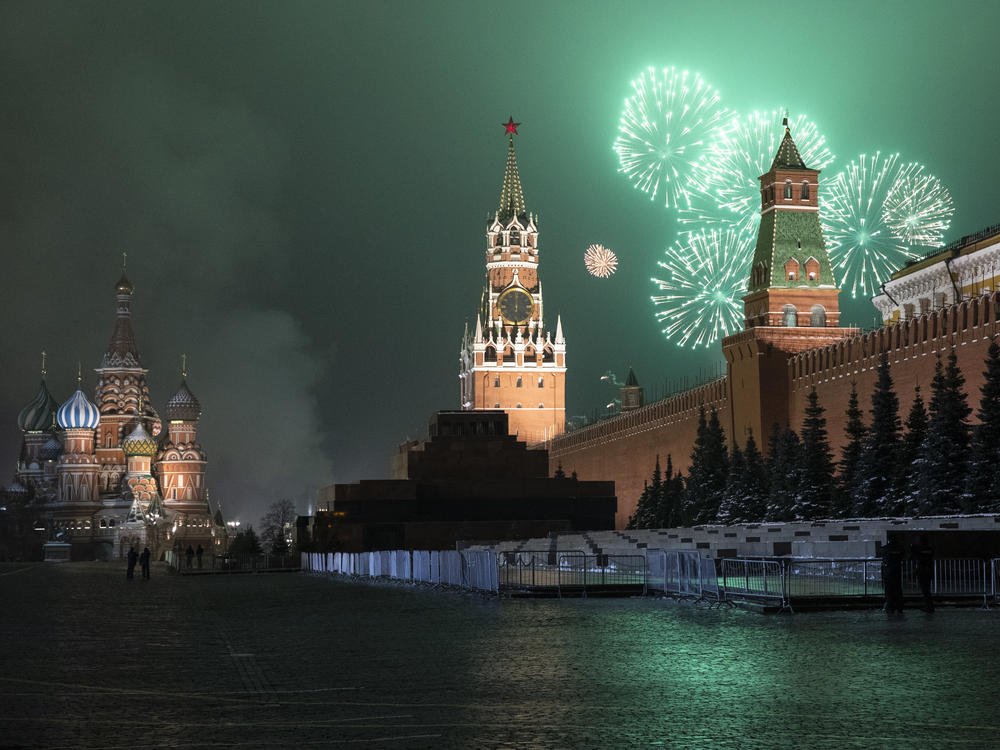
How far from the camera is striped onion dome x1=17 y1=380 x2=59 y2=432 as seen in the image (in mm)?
94000

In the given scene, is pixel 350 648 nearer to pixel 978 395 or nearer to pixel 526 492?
pixel 978 395

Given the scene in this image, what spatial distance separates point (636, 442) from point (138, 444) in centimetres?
4552

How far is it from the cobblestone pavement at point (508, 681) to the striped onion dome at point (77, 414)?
78.0 metres

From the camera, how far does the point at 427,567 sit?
19.7 m

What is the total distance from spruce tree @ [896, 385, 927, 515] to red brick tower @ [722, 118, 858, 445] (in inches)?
469

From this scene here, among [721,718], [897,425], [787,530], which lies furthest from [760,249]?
[721,718]

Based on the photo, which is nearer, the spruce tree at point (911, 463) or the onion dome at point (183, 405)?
the spruce tree at point (911, 463)

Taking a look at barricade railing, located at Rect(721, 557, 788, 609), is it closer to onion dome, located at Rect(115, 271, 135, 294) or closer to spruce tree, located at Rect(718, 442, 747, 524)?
spruce tree, located at Rect(718, 442, 747, 524)

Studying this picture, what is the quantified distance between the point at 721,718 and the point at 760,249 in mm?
32297

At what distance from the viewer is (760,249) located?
37.2 m

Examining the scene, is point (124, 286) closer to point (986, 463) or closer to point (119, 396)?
point (119, 396)

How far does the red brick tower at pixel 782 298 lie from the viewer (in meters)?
36.1

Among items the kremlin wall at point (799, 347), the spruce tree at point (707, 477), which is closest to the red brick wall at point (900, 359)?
the kremlin wall at point (799, 347)

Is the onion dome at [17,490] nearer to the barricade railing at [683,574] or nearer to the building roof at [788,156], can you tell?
the building roof at [788,156]
